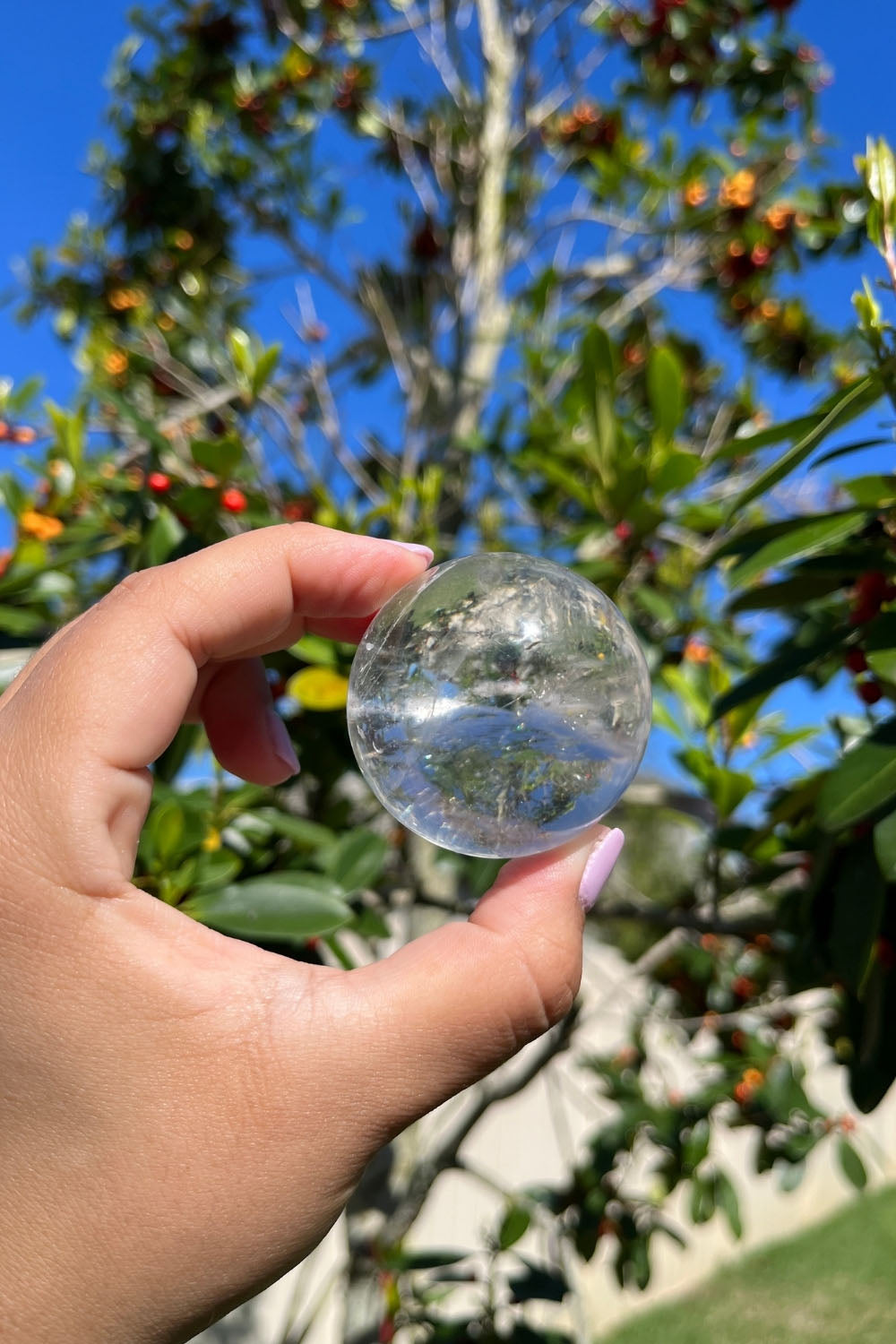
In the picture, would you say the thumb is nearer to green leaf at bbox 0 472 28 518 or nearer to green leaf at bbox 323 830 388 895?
green leaf at bbox 323 830 388 895

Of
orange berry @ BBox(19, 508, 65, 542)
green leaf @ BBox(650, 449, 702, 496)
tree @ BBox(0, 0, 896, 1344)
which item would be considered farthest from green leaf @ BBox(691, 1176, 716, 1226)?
orange berry @ BBox(19, 508, 65, 542)

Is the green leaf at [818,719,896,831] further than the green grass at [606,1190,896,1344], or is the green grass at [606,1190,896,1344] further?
the green grass at [606,1190,896,1344]

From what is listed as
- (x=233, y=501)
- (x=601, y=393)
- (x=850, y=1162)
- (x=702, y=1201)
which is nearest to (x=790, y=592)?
(x=601, y=393)

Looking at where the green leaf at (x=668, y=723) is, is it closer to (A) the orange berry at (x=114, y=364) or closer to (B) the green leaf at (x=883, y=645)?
(B) the green leaf at (x=883, y=645)

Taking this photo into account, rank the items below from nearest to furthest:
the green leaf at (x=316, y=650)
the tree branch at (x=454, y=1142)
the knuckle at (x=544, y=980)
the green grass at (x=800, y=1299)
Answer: the knuckle at (x=544, y=980) < the green leaf at (x=316, y=650) < the tree branch at (x=454, y=1142) < the green grass at (x=800, y=1299)

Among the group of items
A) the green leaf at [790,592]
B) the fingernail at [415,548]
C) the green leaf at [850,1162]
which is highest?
the fingernail at [415,548]

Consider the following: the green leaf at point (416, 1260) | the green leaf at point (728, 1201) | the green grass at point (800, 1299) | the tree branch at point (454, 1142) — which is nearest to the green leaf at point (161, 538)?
the tree branch at point (454, 1142)

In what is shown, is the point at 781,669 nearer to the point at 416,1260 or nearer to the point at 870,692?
the point at 870,692
